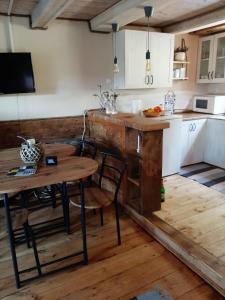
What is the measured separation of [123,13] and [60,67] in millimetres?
1240

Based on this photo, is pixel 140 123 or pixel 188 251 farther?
pixel 140 123

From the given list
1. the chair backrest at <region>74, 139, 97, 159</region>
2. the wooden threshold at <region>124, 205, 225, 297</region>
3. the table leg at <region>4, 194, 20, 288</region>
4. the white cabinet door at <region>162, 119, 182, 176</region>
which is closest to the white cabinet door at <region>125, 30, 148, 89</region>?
the white cabinet door at <region>162, 119, 182, 176</region>

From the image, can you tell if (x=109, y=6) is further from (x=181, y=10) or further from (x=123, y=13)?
(x=181, y=10)

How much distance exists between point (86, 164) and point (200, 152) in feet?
9.37

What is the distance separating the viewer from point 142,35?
138 inches

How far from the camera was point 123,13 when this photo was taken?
268cm

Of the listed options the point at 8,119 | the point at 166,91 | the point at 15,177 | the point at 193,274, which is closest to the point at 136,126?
the point at 15,177

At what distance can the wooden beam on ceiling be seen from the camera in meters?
2.35

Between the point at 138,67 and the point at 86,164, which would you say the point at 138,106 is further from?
the point at 86,164

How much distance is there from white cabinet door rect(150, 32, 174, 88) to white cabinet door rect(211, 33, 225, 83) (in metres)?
0.88

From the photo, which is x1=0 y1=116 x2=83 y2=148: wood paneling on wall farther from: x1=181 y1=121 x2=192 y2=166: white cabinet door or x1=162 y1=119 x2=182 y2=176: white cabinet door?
x1=181 y1=121 x2=192 y2=166: white cabinet door

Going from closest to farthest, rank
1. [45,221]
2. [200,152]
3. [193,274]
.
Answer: [193,274], [45,221], [200,152]

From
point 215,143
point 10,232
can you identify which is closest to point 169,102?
point 215,143

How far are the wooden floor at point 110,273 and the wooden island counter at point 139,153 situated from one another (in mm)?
404
